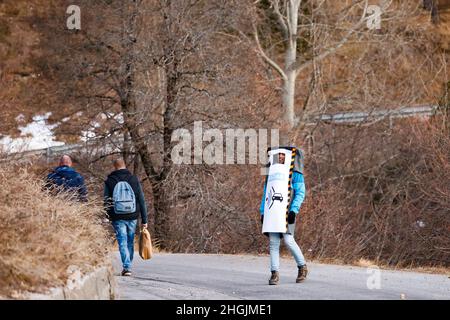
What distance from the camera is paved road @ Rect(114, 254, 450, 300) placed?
12594mm

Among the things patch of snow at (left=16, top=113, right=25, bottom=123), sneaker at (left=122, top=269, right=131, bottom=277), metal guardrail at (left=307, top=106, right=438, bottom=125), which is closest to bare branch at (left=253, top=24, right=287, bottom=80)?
metal guardrail at (left=307, top=106, right=438, bottom=125)

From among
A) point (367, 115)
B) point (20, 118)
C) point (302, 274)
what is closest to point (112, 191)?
point (302, 274)

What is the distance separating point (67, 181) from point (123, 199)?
92 centimetres

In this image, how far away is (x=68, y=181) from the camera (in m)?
15.3

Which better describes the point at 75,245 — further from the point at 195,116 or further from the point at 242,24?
the point at 242,24

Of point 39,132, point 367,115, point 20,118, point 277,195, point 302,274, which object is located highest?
point 367,115

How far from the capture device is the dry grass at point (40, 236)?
9727 millimetres

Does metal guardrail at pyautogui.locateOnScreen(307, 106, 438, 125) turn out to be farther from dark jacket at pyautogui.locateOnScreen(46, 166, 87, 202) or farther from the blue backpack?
the blue backpack

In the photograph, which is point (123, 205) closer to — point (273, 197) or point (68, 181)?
point (68, 181)

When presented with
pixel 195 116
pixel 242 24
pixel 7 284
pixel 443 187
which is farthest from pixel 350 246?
pixel 7 284

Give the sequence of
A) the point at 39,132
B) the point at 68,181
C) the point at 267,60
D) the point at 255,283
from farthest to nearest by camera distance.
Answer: the point at 267,60 < the point at 39,132 < the point at 68,181 < the point at 255,283

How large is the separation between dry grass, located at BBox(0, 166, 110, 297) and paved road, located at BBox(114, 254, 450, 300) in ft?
3.04

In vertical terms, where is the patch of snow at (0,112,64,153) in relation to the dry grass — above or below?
above

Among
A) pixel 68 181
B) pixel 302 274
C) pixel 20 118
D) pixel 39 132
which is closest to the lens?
pixel 302 274
